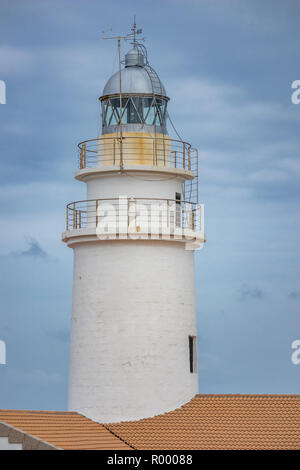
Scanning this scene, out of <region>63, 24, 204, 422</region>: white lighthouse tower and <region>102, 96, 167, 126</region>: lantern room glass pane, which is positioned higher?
<region>102, 96, 167, 126</region>: lantern room glass pane

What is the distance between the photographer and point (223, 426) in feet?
97.8

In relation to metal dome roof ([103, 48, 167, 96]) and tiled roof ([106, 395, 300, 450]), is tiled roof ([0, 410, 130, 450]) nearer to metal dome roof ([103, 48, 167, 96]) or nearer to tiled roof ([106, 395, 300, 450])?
tiled roof ([106, 395, 300, 450])

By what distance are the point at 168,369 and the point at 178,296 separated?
2.28 meters

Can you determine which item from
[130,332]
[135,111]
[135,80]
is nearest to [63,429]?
[130,332]

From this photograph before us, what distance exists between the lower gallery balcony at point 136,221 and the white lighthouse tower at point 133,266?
31 mm

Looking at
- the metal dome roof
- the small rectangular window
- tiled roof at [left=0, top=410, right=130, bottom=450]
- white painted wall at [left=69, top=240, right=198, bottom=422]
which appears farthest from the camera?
the small rectangular window

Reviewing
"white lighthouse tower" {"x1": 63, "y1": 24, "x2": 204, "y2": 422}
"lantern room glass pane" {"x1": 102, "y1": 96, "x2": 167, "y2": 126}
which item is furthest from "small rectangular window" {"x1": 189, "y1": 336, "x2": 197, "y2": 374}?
"lantern room glass pane" {"x1": 102, "y1": 96, "x2": 167, "y2": 126}

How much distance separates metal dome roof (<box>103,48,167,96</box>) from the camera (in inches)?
1262

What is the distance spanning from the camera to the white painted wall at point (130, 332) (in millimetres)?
30797

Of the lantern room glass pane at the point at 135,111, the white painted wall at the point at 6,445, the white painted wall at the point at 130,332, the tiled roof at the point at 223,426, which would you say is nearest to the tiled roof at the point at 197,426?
the tiled roof at the point at 223,426

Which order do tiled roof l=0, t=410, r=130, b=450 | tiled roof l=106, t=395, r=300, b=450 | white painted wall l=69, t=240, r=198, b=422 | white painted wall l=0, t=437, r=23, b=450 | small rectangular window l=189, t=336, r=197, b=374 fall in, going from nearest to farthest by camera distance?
white painted wall l=0, t=437, r=23, b=450 → tiled roof l=0, t=410, r=130, b=450 → tiled roof l=106, t=395, r=300, b=450 → white painted wall l=69, t=240, r=198, b=422 → small rectangular window l=189, t=336, r=197, b=374

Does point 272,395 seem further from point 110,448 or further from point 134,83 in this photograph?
point 134,83

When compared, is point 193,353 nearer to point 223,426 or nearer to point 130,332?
point 130,332

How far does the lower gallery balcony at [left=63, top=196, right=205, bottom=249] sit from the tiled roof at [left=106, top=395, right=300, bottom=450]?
5.16 meters
